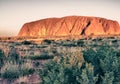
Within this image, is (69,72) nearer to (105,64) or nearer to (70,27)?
(105,64)

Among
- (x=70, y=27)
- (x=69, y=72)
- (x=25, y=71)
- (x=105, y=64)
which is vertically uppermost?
(x=105, y=64)

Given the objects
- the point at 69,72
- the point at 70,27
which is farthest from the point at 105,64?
the point at 70,27

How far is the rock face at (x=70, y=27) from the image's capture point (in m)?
121

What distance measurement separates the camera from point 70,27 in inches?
5037

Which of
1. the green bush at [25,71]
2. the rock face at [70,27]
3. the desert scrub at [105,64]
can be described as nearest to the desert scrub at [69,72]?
the desert scrub at [105,64]

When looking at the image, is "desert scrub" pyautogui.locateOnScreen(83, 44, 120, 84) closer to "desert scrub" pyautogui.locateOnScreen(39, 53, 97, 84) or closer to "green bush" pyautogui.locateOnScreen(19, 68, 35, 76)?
"desert scrub" pyautogui.locateOnScreen(39, 53, 97, 84)

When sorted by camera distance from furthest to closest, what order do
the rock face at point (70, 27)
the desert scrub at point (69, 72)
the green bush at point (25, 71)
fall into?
the rock face at point (70, 27) → the green bush at point (25, 71) → the desert scrub at point (69, 72)

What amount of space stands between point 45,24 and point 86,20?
44.1 ft

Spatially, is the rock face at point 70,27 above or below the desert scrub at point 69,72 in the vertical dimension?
below

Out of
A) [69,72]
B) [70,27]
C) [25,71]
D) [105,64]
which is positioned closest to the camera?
[105,64]

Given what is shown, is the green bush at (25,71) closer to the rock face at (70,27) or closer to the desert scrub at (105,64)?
the desert scrub at (105,64)

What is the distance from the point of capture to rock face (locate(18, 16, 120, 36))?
397ft

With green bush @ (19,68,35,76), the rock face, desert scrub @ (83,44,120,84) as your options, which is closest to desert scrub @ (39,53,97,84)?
desert scrub @ (83,44,120,84)

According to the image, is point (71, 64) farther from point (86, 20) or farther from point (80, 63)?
point (86, 20)
